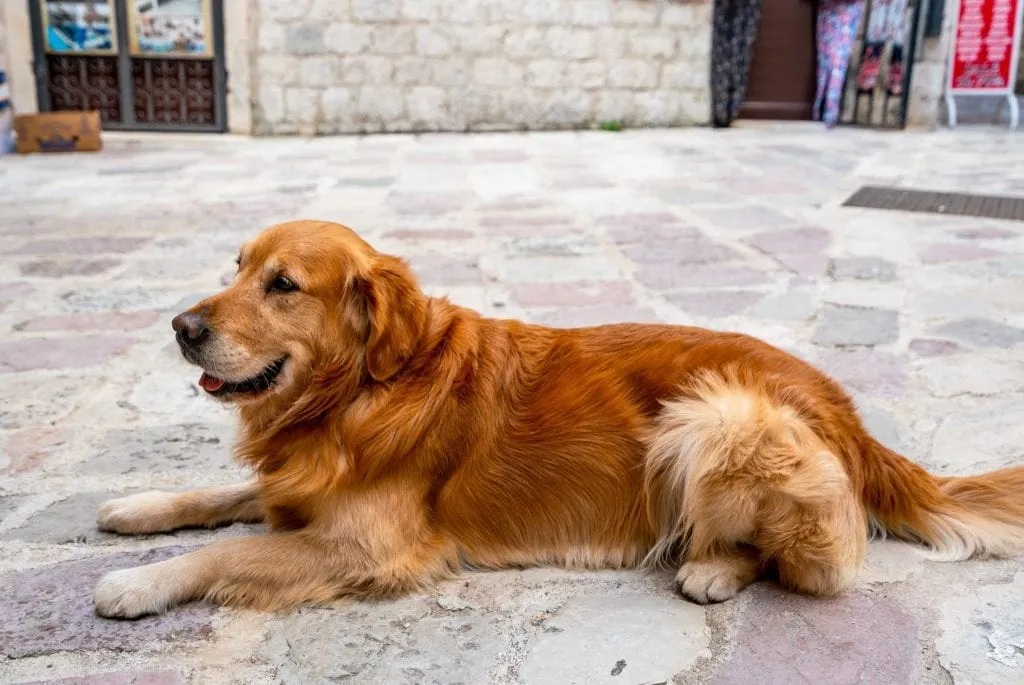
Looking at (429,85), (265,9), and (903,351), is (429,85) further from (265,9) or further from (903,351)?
Result: (903,351)

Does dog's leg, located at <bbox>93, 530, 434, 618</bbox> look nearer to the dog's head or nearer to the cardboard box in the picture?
the dog's head

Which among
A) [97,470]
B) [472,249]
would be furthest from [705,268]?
[97,470]

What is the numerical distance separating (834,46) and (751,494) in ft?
40.3

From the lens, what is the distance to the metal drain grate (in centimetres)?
714

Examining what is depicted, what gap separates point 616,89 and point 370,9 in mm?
3524

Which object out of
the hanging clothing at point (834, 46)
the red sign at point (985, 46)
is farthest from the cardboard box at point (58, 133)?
the red sign at point (985, 46)

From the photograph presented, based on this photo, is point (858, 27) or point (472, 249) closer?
point (472, 249)

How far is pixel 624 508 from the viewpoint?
257cm

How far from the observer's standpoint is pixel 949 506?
8.44 feet

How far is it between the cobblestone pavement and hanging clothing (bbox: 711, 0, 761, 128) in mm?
2853

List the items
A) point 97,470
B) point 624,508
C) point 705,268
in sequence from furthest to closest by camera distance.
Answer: point 705,268, point 97,470, point 624,508

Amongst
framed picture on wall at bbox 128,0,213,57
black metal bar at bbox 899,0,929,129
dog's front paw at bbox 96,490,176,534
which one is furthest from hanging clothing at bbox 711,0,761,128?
dog's front paw at bbox 96,490,176,534

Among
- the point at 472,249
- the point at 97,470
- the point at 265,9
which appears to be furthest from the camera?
the point at 265,9

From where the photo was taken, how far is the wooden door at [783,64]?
44.9ft
